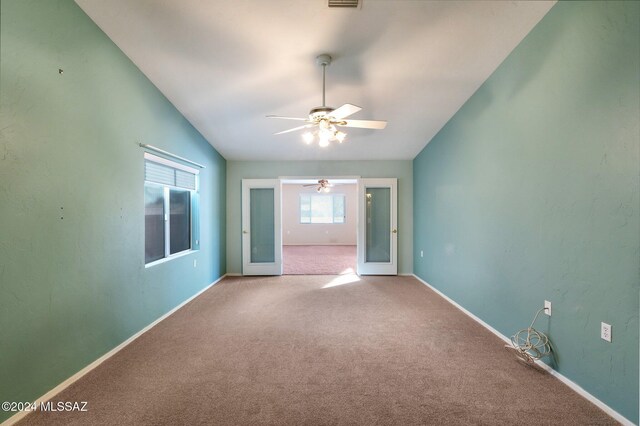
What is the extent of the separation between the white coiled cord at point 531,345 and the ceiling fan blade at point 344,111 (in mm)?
2410

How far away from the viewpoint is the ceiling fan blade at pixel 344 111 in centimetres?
239

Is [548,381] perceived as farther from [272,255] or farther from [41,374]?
[272,255]

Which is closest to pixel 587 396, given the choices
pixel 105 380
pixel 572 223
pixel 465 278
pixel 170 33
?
pixel 572 223

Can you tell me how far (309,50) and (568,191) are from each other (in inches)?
101

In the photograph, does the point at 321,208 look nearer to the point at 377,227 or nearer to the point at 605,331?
the point at 377,227

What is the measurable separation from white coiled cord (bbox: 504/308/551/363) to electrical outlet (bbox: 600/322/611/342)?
490 mm

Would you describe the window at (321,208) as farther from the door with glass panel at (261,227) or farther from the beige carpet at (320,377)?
the beige carpet at (320,377)

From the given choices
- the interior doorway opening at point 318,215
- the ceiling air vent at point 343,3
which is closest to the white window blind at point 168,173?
the ceiling air vent at point 343,3

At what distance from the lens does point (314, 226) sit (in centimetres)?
1071

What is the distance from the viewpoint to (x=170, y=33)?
249cm

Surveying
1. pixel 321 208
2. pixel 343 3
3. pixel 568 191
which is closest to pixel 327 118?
pixel 343 3

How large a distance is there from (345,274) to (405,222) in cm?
167

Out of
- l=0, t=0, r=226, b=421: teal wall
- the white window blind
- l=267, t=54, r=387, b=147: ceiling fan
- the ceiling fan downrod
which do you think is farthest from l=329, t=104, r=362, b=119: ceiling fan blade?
the white window blind

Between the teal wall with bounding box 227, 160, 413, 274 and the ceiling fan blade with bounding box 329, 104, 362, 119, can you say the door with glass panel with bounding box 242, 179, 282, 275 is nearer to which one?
the teal wall with bounding box 227, 160, 413, 274
